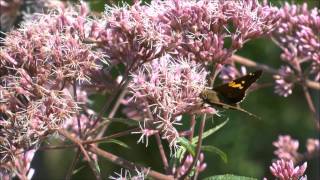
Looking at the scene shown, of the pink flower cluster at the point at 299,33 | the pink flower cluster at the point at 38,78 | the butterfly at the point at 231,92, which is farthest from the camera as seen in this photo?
the pink flower cluster at the point at 299,33

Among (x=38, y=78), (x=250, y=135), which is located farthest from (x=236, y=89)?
(x=250, y=135)

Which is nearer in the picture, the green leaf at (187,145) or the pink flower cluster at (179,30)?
the green leaf at (187,145)

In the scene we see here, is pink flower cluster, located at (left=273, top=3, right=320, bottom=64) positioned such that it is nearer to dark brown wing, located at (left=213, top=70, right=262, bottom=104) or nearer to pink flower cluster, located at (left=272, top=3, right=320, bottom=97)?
pink flower cluster, located at (left=272, top=3, right=320, bottom=97)

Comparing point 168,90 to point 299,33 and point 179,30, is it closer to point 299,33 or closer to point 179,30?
point 179,30

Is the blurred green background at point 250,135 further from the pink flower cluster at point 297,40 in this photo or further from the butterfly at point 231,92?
the butterfly at point 231,92

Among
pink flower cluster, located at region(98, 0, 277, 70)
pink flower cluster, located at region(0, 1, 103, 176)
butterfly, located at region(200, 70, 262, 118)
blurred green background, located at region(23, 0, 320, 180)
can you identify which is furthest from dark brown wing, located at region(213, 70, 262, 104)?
blurred green background, located at region(23, 0, 320, 180)

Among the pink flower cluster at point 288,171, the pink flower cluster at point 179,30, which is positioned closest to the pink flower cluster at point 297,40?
the pink flower cluster at point 179,30

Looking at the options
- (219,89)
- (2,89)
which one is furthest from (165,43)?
(2,89)
